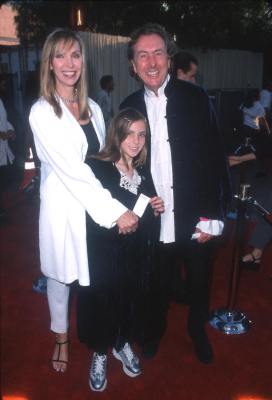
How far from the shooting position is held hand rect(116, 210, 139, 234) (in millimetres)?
1917

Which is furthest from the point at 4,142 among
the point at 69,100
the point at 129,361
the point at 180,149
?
the point at 129,361

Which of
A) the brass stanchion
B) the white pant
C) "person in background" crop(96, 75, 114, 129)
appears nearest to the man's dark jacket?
the brass stanchion

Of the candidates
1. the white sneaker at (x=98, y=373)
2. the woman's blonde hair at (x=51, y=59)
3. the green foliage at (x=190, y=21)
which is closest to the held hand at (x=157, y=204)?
the woman's blonde hair at (x=51, y=59)

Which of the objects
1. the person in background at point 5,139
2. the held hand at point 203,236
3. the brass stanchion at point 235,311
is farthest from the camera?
the person in background at point 5,139

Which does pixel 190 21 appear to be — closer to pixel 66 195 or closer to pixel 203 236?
pixel 203 236

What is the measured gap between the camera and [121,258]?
2096 mm

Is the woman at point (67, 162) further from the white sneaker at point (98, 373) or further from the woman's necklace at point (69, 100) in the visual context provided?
the white sneaker at point (98, 373)

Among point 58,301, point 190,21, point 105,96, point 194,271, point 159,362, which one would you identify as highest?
point 190,21

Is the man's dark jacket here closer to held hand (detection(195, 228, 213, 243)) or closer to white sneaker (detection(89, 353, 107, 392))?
held hand (detection(195, 228, 213, 243))

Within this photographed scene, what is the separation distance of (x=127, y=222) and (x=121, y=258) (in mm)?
269

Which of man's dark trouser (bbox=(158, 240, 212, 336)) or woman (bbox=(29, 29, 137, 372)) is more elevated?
woman (bbox=(29, 29, 137, 372))

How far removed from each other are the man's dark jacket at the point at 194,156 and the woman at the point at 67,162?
0.40 m

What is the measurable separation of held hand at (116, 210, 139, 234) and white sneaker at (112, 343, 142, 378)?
87 centimetres

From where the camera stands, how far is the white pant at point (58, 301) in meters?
2.21
